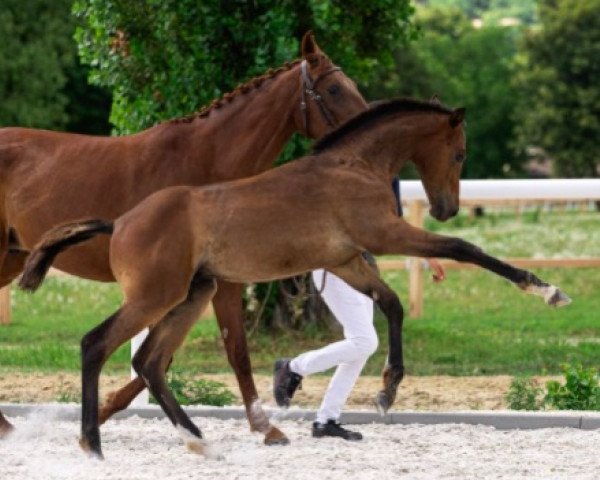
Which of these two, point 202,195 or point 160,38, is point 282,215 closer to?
point 202,195

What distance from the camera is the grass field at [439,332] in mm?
12266

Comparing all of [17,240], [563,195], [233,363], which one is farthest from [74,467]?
[563,195]

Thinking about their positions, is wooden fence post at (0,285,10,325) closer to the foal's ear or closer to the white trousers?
the white trousers

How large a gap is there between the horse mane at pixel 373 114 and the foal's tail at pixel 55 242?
111cm

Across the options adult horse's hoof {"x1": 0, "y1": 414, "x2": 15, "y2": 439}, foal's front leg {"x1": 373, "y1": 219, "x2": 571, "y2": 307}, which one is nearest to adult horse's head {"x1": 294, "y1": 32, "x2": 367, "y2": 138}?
foal's front leg {"x1": 373, "y1": 219, "x2": 571, "y2": 307}

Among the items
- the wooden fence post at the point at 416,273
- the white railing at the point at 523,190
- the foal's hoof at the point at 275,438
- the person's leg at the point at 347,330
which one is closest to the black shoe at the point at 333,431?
the person's leg at the point at 347,330

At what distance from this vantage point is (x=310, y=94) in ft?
27.1

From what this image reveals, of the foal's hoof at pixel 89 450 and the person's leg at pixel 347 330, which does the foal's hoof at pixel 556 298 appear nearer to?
the person's leg at pixel 347 330

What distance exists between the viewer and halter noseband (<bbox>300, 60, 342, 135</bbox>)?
8.24 meters

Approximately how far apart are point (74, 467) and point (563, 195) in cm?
536

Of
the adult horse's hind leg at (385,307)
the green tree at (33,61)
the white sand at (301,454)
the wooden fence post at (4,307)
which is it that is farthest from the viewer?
the green tree at (33,61)

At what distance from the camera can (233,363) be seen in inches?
328

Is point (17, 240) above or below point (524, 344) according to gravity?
above

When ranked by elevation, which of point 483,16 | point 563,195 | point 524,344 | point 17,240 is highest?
point 17,240
